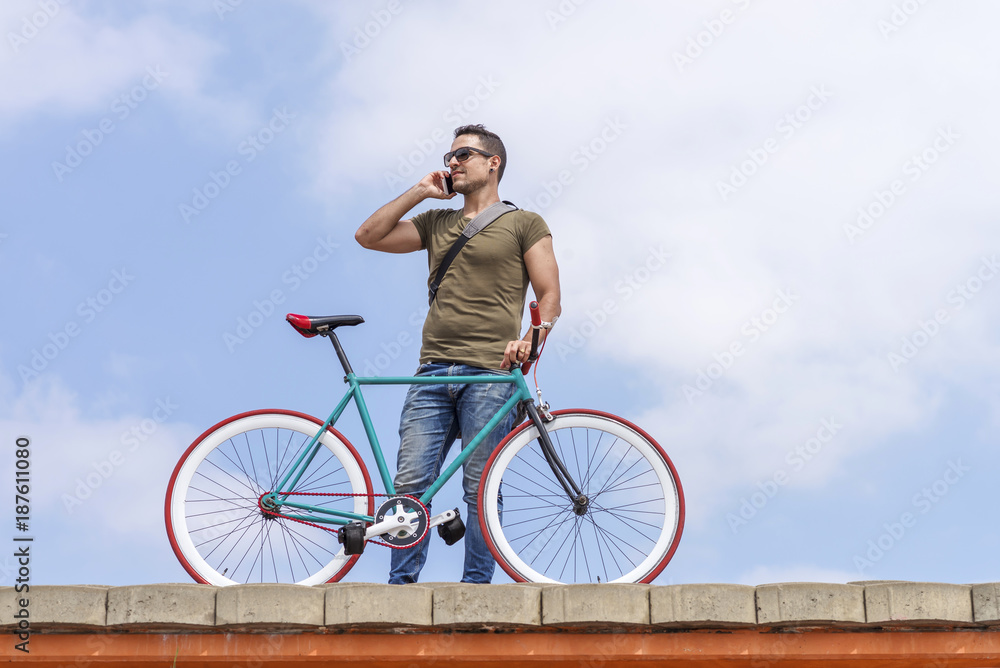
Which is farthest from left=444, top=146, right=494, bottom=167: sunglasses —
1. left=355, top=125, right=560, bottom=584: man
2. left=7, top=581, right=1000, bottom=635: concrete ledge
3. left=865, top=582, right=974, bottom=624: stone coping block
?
left=865, top=582, right=974, bottom=624: stone coping block

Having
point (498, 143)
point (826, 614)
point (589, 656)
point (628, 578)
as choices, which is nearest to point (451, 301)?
point (498, 143)

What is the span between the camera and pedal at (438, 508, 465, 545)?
16.1ft

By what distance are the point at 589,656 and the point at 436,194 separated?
245 cm

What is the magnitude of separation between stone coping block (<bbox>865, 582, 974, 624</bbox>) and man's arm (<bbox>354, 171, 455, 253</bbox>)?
2.80m

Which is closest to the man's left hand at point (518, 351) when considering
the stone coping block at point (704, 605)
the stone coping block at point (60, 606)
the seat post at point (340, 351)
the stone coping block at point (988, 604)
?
the seat post at point (340, 351)

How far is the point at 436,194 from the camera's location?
5340 millimetres

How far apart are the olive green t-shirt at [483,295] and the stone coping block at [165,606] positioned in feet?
5.63

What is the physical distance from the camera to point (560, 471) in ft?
16.4

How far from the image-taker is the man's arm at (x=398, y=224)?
5.34 m

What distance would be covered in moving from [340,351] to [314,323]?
19cm

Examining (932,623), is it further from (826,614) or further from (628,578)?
(628,578)

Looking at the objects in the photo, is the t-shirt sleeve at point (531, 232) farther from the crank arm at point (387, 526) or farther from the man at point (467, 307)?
the crank arm at point (387, 526)

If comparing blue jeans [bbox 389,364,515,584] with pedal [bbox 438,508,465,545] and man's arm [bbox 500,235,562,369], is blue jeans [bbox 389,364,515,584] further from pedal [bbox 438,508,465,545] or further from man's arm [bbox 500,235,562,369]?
man's arm [bbox 500,235,562,369]

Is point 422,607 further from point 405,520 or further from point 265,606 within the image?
point 405,520
